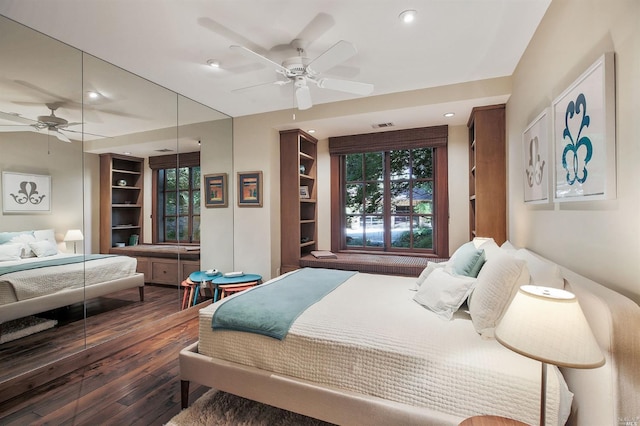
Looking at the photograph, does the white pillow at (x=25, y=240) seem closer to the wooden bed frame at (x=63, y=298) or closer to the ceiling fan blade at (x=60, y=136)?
the wooden bed frame at (x=63, y=298)

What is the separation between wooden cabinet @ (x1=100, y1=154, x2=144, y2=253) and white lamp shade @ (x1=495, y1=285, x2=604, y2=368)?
309 cm

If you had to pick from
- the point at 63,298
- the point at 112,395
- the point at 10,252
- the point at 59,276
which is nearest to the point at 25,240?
the point at 10,252

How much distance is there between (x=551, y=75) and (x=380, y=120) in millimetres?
1981

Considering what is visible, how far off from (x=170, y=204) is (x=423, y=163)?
3419mm

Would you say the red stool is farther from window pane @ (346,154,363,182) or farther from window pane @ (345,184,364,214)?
window pane @ (346,154,363,182)

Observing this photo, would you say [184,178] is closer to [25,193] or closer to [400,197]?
[25,193]

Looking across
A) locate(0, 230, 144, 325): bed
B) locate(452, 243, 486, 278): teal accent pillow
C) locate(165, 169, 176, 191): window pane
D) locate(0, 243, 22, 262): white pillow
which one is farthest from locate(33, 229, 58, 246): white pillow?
locate(452, 243, 486, 278): teal accent pillow

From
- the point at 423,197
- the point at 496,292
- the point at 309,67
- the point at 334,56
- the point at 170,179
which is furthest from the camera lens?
the point at 423,197

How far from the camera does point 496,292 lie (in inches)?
59.3

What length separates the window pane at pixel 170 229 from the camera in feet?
10.8

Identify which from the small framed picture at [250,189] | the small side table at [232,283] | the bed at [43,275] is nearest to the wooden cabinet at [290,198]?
the small framed picture at [250,189]

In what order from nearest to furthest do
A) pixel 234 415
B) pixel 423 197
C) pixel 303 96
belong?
pixel 234 415
pixel 303 96
pixel 423 197

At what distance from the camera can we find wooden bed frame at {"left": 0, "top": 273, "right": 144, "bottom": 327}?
2.00 meters

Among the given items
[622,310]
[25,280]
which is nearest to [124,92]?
[25,280]
